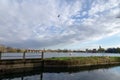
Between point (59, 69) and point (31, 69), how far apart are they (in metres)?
6.43

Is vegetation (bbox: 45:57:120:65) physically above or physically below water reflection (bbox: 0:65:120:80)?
above

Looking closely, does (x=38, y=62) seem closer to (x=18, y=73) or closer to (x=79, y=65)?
(x=18, y=73)

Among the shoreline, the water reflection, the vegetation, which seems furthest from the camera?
the vegetation

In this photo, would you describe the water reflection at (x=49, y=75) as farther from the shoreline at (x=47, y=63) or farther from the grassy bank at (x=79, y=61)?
the grassy bank at (x=79, y=61)

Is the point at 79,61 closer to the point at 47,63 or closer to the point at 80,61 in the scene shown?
the point at 80,61

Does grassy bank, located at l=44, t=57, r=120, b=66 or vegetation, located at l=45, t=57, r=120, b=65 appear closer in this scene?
grassy bank, located at l=44, t=57, r=120, b=66

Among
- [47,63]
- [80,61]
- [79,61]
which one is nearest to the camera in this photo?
[47,63]

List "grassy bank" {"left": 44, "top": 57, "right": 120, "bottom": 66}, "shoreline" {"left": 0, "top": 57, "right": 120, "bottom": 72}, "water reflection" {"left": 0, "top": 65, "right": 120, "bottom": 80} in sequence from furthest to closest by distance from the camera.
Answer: "grassy bank" {"left": 44, "top": 57, "right": 120, "bottom": 66} → "shoreline" {"left": 0, "top": 57, "right": 120, "bottom": 72} → "water reflection" {"left": 0, "top": 65, "right": 120, "bottom": 80}

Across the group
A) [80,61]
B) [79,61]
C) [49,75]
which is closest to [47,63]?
[49,75]

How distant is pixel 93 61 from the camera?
206 ft

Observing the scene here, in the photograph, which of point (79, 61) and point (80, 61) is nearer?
point (79, 61)

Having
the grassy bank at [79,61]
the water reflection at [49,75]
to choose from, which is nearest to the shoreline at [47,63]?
the grassy bank at [79,61]

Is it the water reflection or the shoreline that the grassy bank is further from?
the water reflection

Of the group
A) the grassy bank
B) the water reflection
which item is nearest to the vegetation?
the grassy bank
